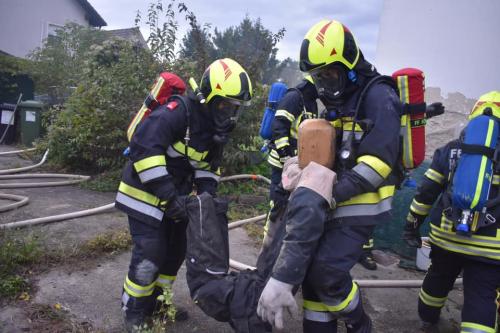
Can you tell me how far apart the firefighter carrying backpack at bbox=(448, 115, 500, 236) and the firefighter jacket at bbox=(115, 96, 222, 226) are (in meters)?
1.82

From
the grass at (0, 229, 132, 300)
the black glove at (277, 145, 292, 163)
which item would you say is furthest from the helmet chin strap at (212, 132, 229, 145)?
the grass at (0, 229, 132, 300)

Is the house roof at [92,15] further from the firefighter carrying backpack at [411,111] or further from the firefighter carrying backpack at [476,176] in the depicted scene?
the firefighter carrying backpack at [476,176]

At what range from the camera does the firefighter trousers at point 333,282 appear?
236 cm

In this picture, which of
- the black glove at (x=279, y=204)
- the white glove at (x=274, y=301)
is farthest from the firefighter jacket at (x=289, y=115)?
the white glove at (x=274, y=301)

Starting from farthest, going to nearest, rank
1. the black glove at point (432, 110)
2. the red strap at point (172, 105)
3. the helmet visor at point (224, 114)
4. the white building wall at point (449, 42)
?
the white building wall at point (449, 42), the helmet visor at point (224, 114), the red strap at point (172, 105), the black glove at point (432, 110)

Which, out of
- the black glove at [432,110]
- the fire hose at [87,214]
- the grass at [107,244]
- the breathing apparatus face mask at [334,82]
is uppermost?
the breathing apparatus face mask at [334,82]

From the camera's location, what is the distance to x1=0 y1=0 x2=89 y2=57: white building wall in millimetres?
21641

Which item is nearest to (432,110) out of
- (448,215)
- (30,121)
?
(448,215)

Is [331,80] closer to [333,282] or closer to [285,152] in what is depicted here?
[333,282]

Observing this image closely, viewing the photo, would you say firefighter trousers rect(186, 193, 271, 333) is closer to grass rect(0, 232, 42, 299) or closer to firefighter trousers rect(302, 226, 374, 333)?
firefighter trousers rect(302, 226, 374, 333)

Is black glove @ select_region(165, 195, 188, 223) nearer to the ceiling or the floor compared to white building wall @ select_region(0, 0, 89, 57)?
nearer to the floor

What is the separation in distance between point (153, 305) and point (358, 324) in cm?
156

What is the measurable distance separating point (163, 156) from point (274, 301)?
4.39 feet

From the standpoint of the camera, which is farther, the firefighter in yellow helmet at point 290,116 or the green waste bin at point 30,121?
the green waste bin at point 30,121
